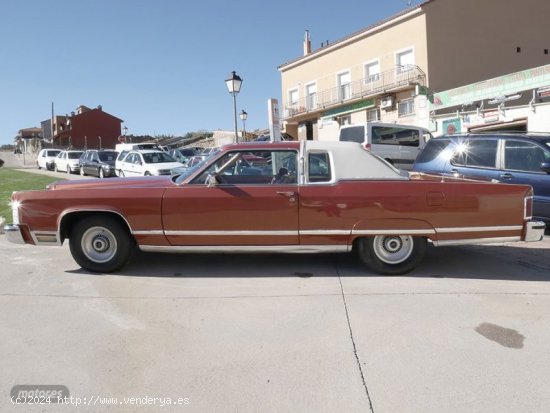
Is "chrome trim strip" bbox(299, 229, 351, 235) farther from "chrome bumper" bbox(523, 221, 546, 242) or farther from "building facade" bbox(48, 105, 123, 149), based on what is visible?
"building facade" bbox(48, 105, 123, 149)

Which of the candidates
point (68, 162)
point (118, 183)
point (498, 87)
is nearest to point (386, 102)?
point (498, 87)

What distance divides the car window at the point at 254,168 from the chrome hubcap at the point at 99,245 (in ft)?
3.95

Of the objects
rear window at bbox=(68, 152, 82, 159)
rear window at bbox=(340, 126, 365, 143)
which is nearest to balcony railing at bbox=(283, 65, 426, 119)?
rear window at bbox=(340, 126, 365, 143)

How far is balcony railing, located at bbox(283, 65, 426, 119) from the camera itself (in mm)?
25703

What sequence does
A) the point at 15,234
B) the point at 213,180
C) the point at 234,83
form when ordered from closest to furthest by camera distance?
the point at 213,180 → the point at 15,234 → the point at 234,83

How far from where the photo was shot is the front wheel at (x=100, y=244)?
17.0 feet

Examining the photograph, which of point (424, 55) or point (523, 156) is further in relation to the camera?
point (424, 55)

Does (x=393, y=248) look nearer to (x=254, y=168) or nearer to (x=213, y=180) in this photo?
(x=254, y=168)

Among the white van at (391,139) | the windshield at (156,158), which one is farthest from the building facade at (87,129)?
the white van at (391,139)

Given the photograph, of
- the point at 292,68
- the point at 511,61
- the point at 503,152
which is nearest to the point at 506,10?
the point at 511,61

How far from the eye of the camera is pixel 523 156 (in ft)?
24.3

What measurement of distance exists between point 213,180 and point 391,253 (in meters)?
2.14

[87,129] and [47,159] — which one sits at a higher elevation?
[87,129]

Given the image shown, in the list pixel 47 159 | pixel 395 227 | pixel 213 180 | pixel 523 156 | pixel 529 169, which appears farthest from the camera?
pixel 47 159
